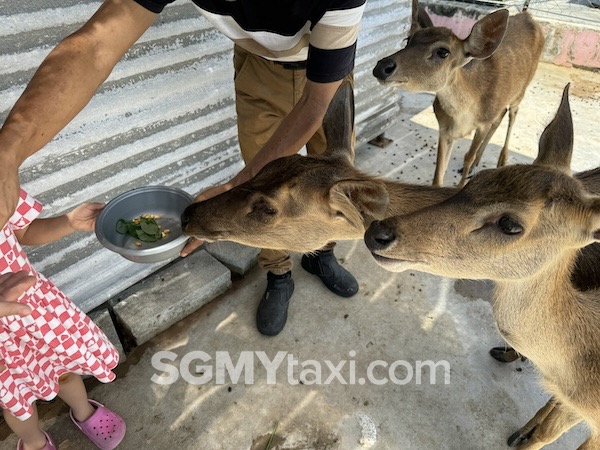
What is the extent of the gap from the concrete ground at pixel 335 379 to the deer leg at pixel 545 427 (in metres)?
0.10

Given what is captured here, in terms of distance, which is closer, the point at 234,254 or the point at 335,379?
the point at 335,379

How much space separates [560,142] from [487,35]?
1.96 meters

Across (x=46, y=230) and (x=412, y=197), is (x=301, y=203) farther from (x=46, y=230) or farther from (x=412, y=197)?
(x=46, y=230)

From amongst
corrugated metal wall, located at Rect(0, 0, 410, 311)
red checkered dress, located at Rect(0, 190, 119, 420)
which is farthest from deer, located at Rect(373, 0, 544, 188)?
red checkered dress, located at Rect(0, 190, 119, 420)

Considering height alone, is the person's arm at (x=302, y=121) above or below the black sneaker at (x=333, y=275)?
above

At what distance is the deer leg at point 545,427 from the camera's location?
89.8 inches

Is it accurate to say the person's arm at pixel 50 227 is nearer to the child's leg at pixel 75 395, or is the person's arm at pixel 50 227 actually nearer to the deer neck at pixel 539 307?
the child's leg at pixel 75 395

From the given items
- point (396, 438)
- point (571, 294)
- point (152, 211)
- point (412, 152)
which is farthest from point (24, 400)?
point (412, 152)

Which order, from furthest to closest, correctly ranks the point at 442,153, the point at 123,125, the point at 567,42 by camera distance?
the point at 567,42, the point at 442,153, the point at 123,125

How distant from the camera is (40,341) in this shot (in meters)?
2.11

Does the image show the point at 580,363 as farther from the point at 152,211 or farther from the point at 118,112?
the point at 118,112

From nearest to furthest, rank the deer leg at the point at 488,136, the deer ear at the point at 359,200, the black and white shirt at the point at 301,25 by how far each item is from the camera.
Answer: the deer ear at the point at 359,200, the black and white shirt at the point at 301,25, the deer leg at the point at 488,136

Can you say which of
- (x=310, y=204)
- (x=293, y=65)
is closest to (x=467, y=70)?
(x=293, y=65)

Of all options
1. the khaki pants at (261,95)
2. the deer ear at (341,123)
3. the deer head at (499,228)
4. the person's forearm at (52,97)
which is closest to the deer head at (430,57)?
the khaki pants at (261,95)
